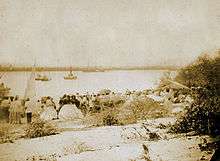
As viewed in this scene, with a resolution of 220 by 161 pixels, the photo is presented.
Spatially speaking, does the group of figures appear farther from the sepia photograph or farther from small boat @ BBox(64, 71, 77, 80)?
small boat @ BBox(64, 71, 77, 80)

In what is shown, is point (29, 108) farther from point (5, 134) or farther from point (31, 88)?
point (5, 134)

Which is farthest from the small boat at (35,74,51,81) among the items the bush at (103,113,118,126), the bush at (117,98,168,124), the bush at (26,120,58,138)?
the bush at (117,98,168,124)

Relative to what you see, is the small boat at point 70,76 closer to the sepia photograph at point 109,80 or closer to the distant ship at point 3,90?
the sepia photograph at point 109,80

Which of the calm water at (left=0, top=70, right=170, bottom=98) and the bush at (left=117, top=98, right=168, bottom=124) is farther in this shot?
the bush at (left=117, top=98, right=168, bottom=124)

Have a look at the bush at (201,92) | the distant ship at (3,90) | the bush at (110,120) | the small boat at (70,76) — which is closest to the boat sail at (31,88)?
the distant ship at (3,90)

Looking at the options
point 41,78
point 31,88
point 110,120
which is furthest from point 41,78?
point 110,120

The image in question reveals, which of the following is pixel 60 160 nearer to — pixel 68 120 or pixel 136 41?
pixel 68 120
